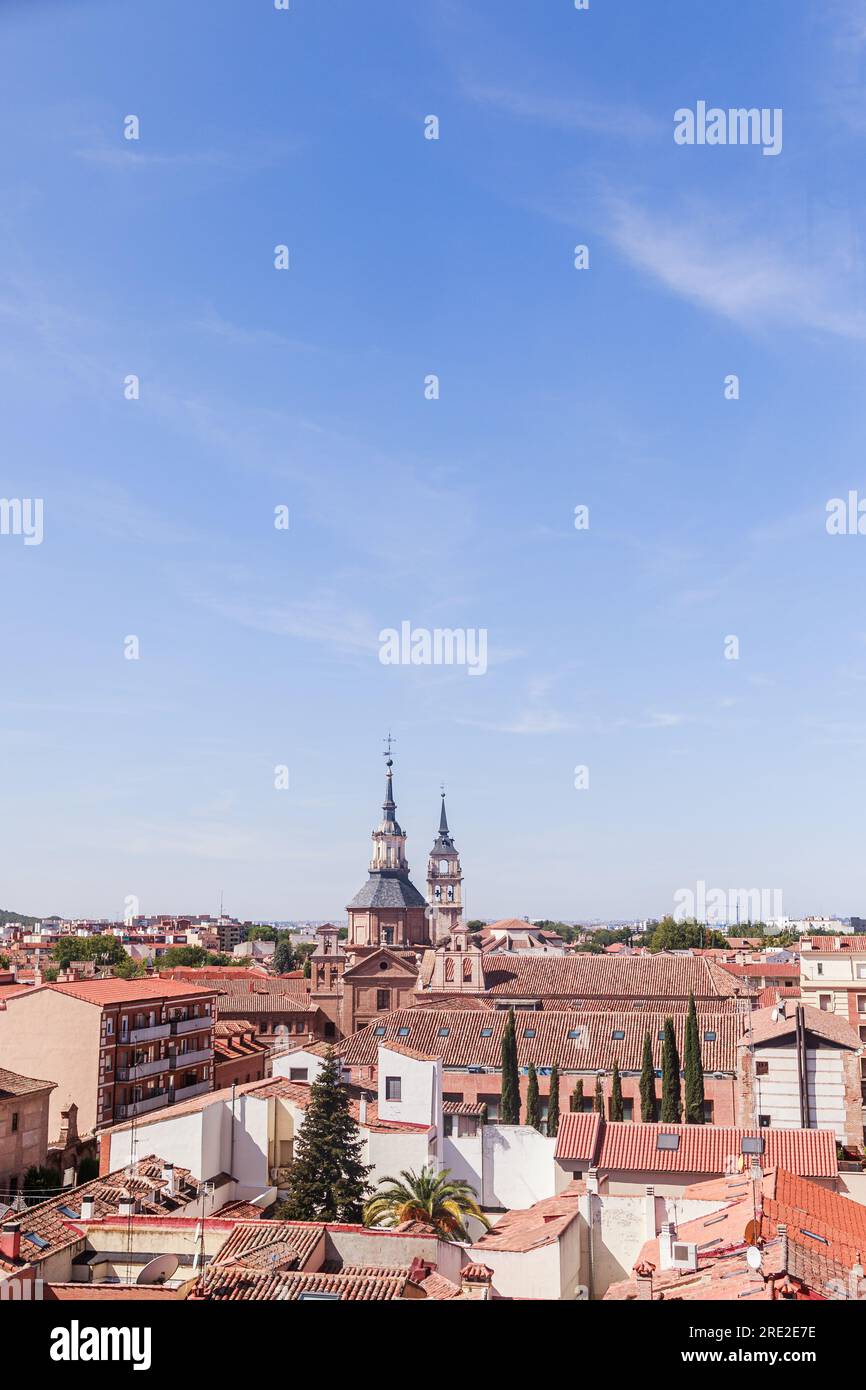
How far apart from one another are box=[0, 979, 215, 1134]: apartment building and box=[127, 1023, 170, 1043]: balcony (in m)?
0.03

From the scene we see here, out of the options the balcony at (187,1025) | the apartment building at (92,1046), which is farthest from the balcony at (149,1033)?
the balcony at (187,1025)

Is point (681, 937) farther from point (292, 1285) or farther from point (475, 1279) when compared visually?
point (292, 1285)

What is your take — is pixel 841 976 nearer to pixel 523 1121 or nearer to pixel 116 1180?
pixel 523 1121

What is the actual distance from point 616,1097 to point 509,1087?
357cm

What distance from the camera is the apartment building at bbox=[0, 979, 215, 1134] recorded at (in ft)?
120

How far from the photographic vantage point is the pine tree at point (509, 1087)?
37.5m

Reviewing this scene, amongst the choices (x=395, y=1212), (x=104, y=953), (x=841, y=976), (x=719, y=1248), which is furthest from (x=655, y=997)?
(x=104, y=953)

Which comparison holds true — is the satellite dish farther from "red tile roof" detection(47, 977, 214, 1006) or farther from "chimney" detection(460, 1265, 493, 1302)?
"red tile roof" detection(47, 977, 214, 1006)

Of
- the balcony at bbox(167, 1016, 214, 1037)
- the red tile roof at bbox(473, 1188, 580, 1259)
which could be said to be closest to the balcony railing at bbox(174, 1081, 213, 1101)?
the balcony at bbox(167, 1016, 214, 1037)

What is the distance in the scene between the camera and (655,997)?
5356cm

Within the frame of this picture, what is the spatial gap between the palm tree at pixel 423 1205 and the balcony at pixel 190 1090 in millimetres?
19302

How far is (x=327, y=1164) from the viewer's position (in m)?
25.1
